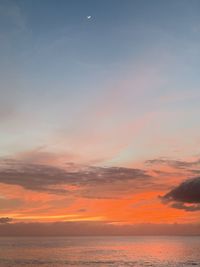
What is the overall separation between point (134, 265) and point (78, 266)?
1529 cm

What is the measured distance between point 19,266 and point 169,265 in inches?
1586

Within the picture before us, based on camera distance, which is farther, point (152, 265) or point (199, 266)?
point (152, 265)

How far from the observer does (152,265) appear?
107562 millimetres

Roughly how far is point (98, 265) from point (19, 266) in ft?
69.3

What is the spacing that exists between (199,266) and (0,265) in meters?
52.0

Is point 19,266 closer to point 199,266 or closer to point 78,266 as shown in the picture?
point 78,266

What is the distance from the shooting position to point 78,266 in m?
105

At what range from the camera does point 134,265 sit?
106562 millimetres

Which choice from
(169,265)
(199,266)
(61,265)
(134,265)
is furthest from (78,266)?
(199,266)

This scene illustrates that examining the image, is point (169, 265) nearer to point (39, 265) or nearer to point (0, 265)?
point (39, 265)

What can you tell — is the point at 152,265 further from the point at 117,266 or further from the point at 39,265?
the point at 39,265

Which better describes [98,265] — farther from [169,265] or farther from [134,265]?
[169,265]

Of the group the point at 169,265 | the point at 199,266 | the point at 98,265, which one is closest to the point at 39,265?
the point at 98,265

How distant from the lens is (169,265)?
106562 mm
